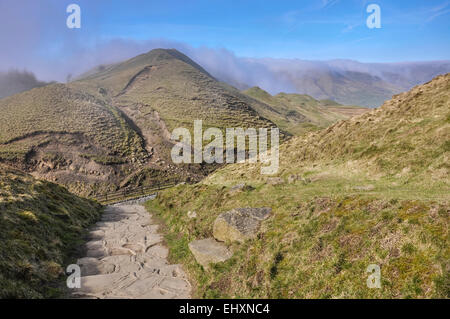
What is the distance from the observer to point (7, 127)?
6912cm

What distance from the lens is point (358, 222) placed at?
335 inches

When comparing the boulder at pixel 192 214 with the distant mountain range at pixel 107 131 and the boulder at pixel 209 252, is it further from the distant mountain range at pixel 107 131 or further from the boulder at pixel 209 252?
the distant mountain range at pixel 107 131

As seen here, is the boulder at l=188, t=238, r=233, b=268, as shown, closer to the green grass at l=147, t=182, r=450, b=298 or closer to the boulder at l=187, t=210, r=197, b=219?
the green grass at l=147, t=182, r=450, b=298

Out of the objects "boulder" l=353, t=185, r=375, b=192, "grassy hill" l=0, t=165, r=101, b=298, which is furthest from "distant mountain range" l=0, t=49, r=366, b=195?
"grassy hill" l=0, t=165, r=101, b=298

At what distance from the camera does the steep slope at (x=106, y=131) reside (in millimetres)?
56659

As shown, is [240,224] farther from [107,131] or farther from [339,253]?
[107,131]

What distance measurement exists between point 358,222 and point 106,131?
254 feet

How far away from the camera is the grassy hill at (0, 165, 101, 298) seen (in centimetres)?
880

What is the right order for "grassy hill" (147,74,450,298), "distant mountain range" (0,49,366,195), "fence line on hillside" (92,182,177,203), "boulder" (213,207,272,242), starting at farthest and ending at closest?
"distant mountain range" (0,49,366,195), "fence line on hillside" (92,182,177,203), "boulder" (213,207,272,242), "grassy hill" (147,74,450,298)

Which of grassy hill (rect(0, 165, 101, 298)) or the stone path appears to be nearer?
grassy hill (rect(0, 165, 101, 298))

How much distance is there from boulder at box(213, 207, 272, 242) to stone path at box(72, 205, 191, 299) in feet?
8.31

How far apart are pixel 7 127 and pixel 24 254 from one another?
7808 centimetres
